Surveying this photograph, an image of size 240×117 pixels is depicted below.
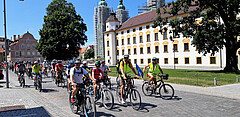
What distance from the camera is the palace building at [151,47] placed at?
4271 centimetres

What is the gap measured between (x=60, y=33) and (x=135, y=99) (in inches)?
1320

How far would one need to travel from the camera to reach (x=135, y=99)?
7.74 meters

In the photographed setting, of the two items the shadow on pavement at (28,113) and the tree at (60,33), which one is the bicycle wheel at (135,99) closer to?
the shadow on pavement at (28,113)

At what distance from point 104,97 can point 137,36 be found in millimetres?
51315

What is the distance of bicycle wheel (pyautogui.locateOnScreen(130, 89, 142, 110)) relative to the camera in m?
7.54

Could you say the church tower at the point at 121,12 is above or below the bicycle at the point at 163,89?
above

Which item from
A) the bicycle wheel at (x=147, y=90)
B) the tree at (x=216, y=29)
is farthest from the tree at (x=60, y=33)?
the bicycle wheel at (x=147, y=90)

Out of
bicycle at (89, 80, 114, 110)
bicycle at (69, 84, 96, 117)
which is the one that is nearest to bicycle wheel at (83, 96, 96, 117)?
bicycle at (69, 84, 96, 117)

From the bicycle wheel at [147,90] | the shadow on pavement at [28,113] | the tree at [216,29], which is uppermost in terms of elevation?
the tree at [216,29]

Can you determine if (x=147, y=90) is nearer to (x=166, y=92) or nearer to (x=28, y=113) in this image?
(x=166, y=92)

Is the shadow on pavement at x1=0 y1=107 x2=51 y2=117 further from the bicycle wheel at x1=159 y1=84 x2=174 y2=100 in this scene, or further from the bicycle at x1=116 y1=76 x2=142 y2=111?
the bicycle wheel at x1=159 y1=84 x2=174 y2=100

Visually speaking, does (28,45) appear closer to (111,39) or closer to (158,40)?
(111,39)

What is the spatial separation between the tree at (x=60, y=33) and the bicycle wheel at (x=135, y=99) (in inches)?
1239

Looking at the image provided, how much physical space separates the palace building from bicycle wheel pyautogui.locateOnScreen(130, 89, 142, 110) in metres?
29.4
